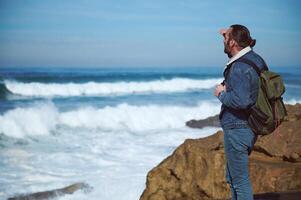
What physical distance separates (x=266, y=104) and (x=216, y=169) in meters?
2.38

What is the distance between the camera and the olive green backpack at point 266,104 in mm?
2934

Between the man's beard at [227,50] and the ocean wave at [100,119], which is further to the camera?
the ocean wave at [100,119]

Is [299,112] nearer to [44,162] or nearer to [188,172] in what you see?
[188,172]

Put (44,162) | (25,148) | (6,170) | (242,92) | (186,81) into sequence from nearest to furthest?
1. (242,92)
2. (6,170)
3. (44,162)
4. (25,148)
5. (186,81)

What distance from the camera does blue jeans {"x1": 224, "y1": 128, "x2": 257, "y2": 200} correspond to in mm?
3029

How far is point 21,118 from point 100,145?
17.4ft

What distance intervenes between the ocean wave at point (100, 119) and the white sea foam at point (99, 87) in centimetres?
785

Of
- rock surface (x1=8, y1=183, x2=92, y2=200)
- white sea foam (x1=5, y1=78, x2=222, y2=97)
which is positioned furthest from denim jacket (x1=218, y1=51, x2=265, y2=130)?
white sea foam (x1=5, y1=78, x2=222, y2=97)

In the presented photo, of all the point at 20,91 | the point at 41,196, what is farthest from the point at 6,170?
the point at 20,91

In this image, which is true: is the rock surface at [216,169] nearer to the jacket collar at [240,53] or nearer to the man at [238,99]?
the man at [238,99]

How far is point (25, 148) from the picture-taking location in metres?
10.9

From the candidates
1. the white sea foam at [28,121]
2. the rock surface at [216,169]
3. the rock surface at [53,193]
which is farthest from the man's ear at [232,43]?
the white sea foam at [28,121]

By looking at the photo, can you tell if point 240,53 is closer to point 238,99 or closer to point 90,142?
point 238,99

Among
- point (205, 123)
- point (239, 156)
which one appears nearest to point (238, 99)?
point (239, 156)
